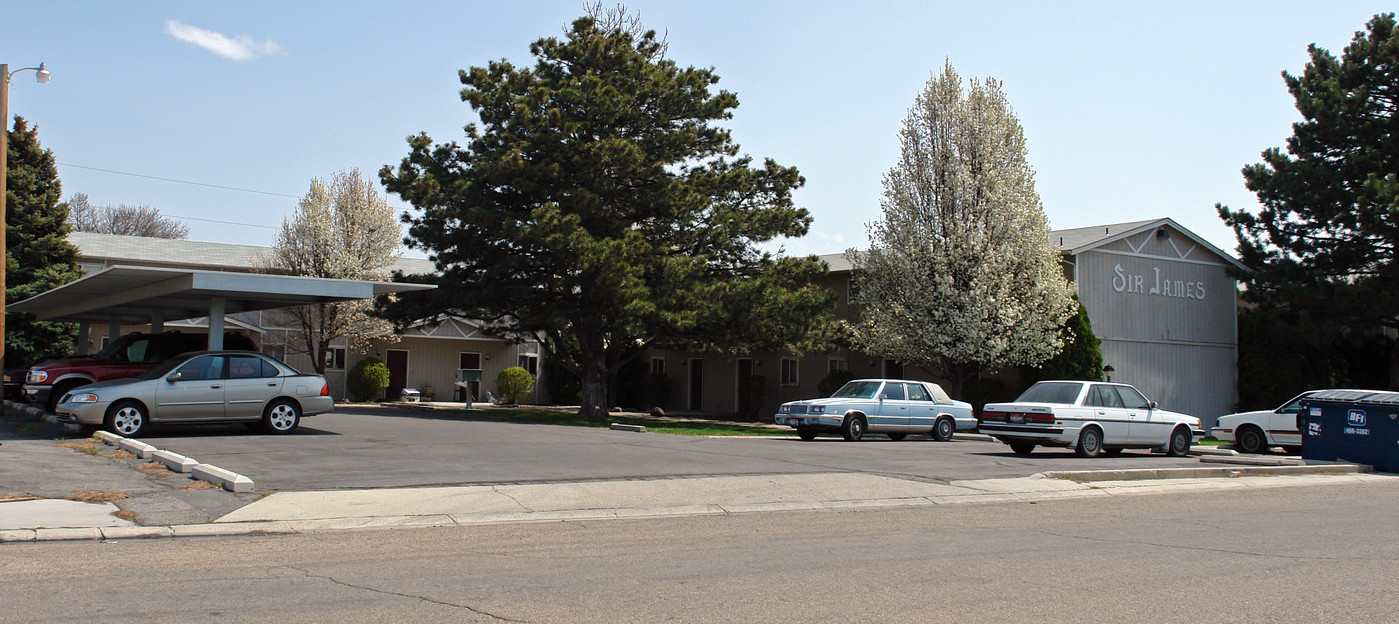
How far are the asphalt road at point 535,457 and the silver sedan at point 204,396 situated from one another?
398 mm

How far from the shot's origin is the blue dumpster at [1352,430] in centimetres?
1745

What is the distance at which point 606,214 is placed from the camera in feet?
91.5

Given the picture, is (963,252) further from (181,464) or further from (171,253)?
(171,253)

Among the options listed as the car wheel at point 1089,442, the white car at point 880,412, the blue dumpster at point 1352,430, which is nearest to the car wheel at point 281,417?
the white car at point 880,412

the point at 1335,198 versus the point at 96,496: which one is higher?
the point at 1335,198

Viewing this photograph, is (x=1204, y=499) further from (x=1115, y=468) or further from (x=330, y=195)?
(x=330, y=195)

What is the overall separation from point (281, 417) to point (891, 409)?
40.5 ft

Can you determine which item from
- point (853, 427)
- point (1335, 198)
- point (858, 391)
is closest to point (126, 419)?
point (853, 427)

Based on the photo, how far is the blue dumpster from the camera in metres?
17.5

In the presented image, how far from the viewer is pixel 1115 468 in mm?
15750

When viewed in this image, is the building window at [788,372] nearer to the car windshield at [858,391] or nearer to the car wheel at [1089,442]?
the car windshield at [858,391]

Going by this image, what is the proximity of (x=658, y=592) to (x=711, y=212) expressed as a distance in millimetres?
23247

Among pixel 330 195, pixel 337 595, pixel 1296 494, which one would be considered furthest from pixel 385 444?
pixel 330 195

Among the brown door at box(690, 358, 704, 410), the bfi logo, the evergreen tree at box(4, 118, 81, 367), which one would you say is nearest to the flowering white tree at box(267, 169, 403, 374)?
the evergreen tree at box(4, 118, 81, 367)
